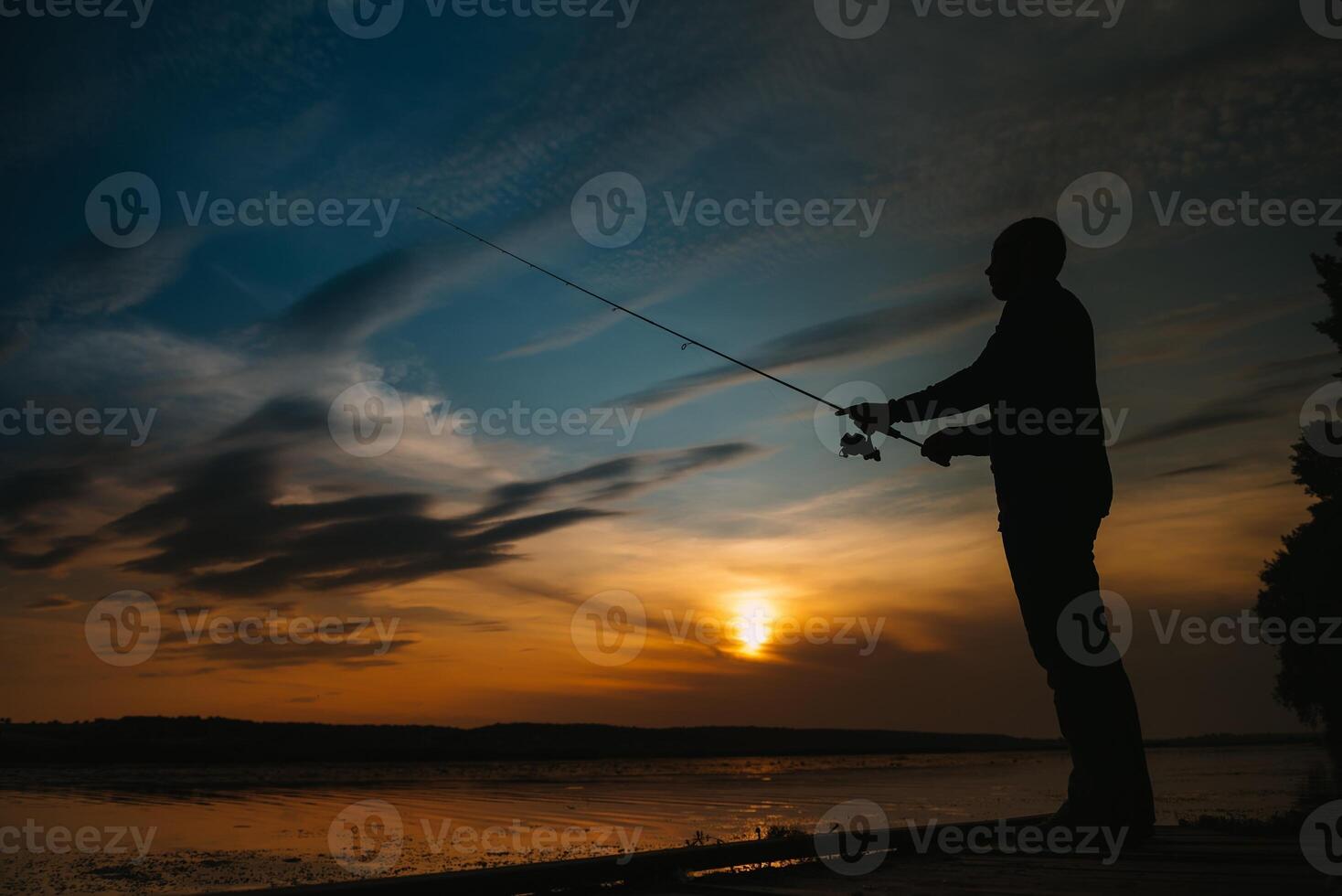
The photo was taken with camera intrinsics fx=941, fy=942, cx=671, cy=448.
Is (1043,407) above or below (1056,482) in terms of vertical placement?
above

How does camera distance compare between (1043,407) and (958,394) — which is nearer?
(1043,407)

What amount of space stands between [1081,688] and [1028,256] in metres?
2.46

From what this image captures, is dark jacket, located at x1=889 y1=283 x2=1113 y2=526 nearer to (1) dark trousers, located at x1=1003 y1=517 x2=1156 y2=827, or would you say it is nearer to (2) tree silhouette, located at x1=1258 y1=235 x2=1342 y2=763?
(1) dark trousers, located at x1=1003 y1=517 x2=1156 y2=827

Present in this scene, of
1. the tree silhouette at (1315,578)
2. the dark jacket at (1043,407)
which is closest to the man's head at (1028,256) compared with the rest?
the dark jacket at (1043,407)

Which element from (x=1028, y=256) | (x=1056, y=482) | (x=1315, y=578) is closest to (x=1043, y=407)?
(x=1056, y=482)

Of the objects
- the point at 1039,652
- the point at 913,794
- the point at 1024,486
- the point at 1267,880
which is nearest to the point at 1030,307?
the point at 1024,486

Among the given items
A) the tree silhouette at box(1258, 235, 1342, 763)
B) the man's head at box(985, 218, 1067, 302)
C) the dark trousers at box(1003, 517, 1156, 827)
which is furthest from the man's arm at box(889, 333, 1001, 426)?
the tree silhouette at box(1258, 235, 1342, 763)

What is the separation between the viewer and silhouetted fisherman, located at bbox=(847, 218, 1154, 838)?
193 inches

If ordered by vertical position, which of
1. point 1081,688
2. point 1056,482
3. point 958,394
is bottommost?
point 1081,688

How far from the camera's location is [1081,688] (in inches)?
194

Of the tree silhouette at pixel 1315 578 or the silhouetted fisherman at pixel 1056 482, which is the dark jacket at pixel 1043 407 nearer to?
the silhouetted fisherman at pixel 1056 482

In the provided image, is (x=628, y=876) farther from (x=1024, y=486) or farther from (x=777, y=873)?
(x=1024, y=486)

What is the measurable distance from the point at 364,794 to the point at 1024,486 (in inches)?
1017

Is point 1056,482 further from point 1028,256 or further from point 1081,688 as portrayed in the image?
point 1028,256
